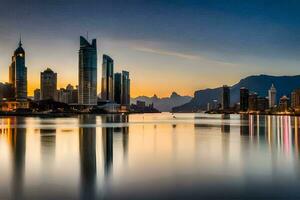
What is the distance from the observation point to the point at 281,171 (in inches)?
1000

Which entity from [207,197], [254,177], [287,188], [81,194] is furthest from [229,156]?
[81,194]

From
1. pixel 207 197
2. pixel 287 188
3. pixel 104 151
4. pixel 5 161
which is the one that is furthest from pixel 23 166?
pixel 287 188

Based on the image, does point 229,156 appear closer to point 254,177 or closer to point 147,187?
point 254,177

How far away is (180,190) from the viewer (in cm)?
A: 1909

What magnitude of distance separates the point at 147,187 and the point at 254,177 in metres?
6.89

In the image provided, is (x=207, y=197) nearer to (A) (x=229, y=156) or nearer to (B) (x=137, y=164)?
(B) (x=137, y=164)

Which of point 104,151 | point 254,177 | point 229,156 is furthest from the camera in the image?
point 104,151

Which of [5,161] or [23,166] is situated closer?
[23,166]

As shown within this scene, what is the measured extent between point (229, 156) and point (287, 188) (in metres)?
13.3

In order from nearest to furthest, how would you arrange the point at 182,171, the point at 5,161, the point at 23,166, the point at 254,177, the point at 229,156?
the point at 254,177, the point at 182,171, the point at 23,166, the point at 5,161, the point at 229,156

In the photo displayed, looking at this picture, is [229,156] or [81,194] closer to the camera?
[81,194]

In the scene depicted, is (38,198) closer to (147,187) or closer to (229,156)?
(147,187)

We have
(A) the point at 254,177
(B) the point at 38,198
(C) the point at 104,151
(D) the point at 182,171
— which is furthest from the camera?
(C) the point at 104,151

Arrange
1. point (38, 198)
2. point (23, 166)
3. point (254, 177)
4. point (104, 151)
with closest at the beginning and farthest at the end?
point (38, 198)
point (254, 177)
point (23, 166)
point (104, 151)
